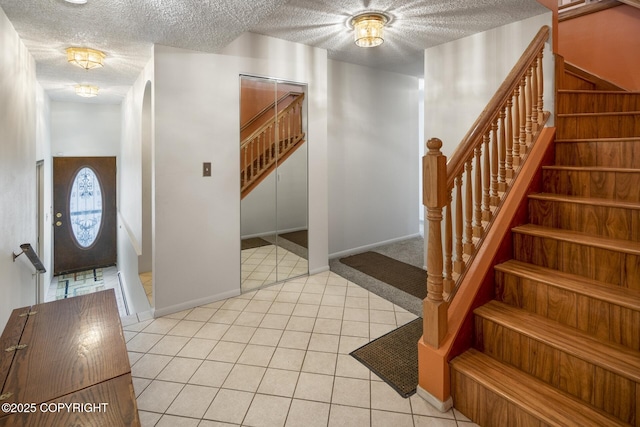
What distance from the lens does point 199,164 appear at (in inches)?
123

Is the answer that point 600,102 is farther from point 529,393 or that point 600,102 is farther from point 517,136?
point 529,393

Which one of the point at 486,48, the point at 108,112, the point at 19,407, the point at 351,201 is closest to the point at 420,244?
the point at 351,201

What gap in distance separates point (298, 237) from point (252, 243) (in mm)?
574

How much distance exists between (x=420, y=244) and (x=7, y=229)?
16.1 feet

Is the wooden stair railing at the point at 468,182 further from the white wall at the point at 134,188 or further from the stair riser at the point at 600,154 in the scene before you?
the white wall at the point at 134,188

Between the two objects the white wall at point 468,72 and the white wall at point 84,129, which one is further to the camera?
the white wall at point 84,129

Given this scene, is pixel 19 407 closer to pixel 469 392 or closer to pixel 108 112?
pixel 469 392

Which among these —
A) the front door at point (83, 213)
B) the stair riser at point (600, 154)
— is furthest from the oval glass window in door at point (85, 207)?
the stair riser at point (600, 154)

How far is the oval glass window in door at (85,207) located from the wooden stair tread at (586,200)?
24.6 feet

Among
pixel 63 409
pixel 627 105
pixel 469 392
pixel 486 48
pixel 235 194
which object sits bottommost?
pixel 469 392

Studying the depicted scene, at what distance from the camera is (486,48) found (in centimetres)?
346

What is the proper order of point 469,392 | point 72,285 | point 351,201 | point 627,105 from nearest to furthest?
point 469,392, point 627,105, point 351,201, point 72,285

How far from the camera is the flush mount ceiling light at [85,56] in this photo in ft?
10.4

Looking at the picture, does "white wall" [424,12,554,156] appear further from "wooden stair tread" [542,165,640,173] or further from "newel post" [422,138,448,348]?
"newel post" [422,138,448,348]
